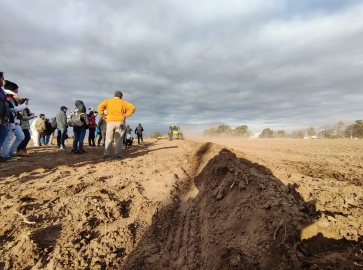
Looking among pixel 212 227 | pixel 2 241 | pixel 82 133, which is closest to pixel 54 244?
pixel 2 241

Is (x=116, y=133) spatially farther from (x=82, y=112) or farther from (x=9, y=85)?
(x=9, y=85)

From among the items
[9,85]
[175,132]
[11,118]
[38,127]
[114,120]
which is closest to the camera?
[11,118]

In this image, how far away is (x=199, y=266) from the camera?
1933 millimetres

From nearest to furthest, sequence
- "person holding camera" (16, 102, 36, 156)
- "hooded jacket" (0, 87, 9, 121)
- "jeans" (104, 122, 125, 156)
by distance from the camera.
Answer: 1. "hooded jacket" (0, 87, 9, 121)
2. "jeans" (104, 122, 125, 156)
3. "person holding camera" (16, 102, 36, 156)

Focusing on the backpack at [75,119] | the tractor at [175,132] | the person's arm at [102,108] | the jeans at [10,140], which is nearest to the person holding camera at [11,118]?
the jeans at [10,140]

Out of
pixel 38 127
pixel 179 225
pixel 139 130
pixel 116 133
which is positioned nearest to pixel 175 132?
pixel 139 130

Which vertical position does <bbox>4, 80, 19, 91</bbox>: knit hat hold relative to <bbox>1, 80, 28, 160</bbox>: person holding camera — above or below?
above

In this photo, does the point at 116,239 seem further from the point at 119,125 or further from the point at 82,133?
the point at 82,133

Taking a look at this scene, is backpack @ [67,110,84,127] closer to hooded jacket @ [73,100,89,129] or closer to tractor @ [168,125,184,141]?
hooded jacket @ [73,100,89,129]

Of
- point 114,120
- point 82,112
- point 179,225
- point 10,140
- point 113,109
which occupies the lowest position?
point 179,225

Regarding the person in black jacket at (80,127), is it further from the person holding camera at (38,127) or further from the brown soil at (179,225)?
the person holding camera at (38,127)

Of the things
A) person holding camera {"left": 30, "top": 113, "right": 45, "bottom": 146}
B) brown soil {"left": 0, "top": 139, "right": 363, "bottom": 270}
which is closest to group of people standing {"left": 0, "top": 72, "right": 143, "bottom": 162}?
brown soil {"left": 0, "top": 139, "right": 363, "bottom": 270}

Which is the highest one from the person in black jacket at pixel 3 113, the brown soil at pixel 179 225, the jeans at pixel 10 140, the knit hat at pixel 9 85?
the knit hat at pixel 9 85

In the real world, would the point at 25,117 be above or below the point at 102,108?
below
